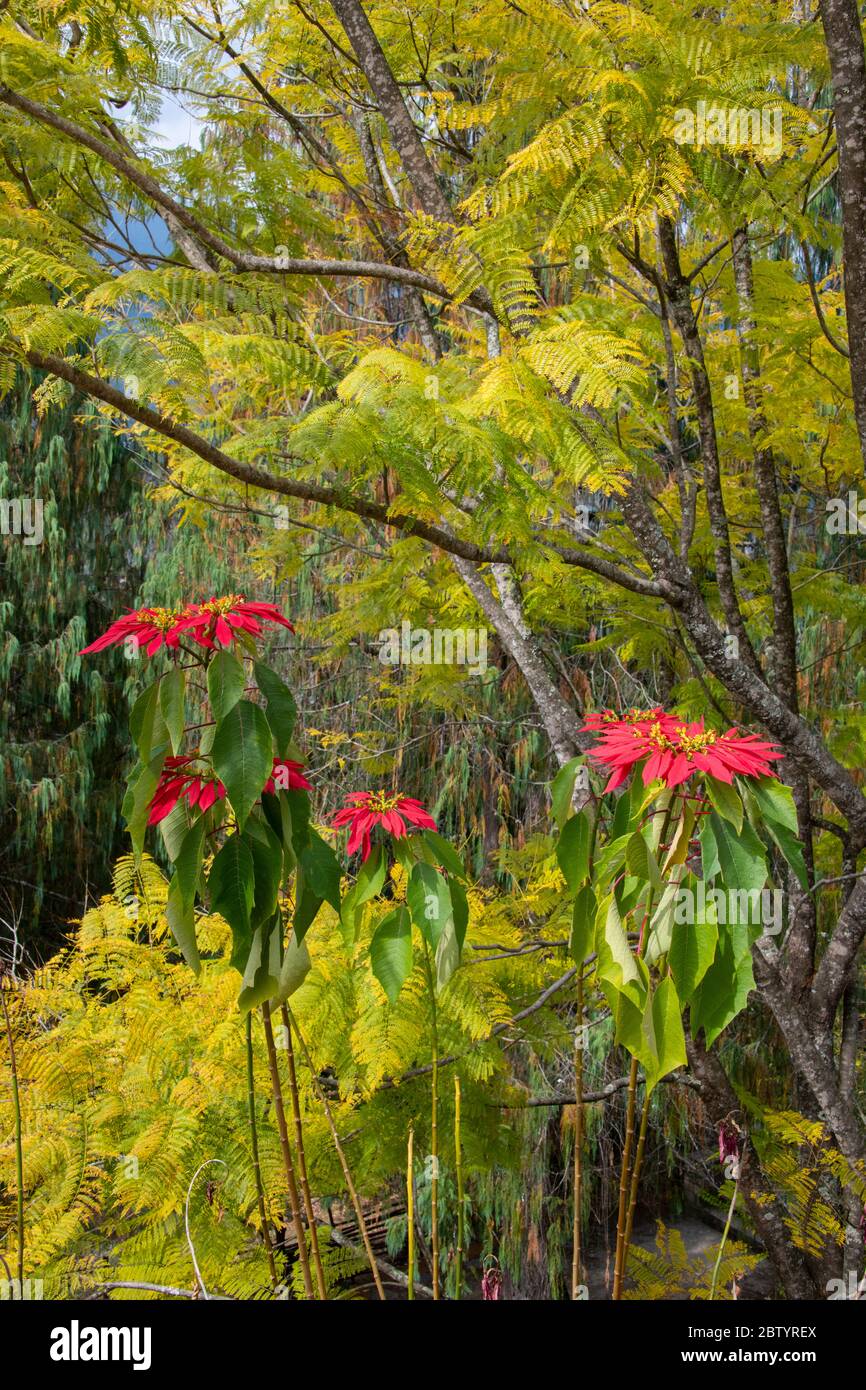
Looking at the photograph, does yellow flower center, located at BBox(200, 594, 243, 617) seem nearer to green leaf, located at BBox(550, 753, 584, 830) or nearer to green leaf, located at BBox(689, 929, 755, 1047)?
green leaf, located at BBox(550, 753, 584, 830)

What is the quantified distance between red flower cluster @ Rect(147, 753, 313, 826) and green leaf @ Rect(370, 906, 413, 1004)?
6.5 inches

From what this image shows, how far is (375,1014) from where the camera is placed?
74.3 inches

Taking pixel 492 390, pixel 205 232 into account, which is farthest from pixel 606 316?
pixel 205 232

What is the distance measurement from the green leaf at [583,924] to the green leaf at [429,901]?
0.35 ft

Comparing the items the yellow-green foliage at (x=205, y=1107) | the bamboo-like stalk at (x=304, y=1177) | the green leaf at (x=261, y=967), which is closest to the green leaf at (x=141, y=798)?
the green leaf at (x=261, y=967)

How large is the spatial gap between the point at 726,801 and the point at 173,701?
1.38ft

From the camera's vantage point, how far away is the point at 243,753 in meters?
0.81

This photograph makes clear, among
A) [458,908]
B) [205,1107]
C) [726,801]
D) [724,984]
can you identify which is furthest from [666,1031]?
[205,1107]

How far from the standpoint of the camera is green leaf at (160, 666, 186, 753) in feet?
2.74

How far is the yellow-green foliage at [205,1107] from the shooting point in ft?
5.93

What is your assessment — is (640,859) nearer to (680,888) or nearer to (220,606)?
(680,888)

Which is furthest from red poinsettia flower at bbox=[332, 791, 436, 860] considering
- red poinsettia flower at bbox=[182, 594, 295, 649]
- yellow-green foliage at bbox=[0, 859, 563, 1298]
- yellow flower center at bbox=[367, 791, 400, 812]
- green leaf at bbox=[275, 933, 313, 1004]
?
yellow-green foliage at bbox=[0, 859, 563, 1298]

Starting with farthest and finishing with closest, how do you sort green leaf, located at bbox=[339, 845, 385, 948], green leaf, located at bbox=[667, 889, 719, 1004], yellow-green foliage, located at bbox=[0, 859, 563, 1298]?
yellow-green foliage, located at bbox=[0, 859, 563, 1298] < green leaf, located at bbox=[339, 845, 385, 948] < green leaf, located at bbox=[667, 889, 719, 1004]

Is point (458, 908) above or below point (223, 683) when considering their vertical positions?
below
